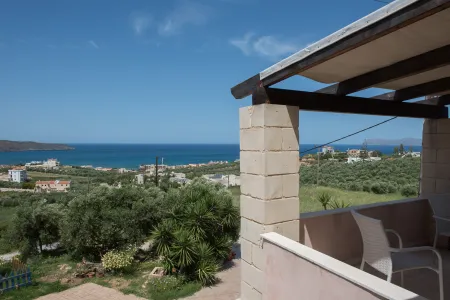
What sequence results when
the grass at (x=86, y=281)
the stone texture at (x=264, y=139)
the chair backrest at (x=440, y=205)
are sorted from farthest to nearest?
1. the grass at (x=86, y=281)
2. the chair backrest at (x=440, y=205)
3. the stone texture at (x=264, y=139)

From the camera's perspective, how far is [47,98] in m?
36.7

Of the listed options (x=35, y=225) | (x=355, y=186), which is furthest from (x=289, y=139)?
(x=355, y=186)

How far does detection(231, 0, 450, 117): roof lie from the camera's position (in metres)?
1.71

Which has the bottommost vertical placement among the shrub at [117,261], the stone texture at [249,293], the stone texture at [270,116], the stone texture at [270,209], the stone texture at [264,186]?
the shrub at [117,261]

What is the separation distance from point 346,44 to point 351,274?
1.58 metres

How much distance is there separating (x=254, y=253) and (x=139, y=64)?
24.5 m

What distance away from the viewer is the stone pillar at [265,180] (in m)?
2.71

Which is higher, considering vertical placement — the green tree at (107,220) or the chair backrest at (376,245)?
the chair backrest at (376,245)

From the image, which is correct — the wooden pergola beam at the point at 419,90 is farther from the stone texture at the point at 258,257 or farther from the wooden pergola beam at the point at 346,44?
the stone texture at the point at 258,257

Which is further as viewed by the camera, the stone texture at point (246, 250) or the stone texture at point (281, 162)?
the stone texture at point (246, 250)

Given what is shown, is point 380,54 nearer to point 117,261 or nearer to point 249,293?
point 249,293

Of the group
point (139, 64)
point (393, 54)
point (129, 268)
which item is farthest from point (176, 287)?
point (139, 64)

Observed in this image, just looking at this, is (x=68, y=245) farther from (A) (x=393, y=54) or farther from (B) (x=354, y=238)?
A: (A) (x=393, y=54)

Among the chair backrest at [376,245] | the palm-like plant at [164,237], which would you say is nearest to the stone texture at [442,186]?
the chair backrest at [376,245]
